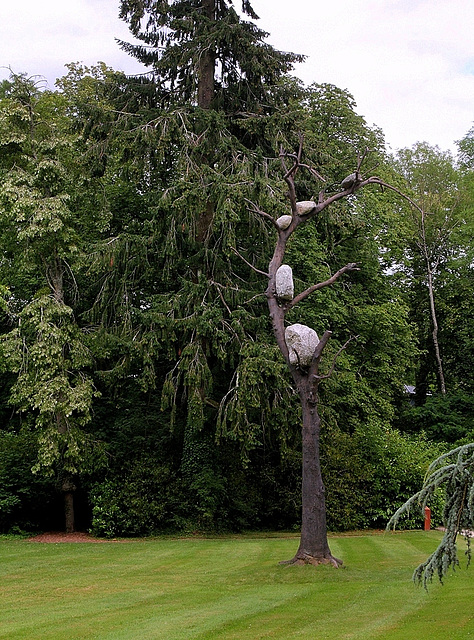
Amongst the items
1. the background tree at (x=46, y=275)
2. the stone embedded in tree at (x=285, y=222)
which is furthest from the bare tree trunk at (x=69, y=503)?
the stone embedded in tree at (x=285, y=222)

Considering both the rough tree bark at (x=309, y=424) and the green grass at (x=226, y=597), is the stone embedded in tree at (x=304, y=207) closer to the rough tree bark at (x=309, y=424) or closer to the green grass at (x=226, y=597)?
the rough tree bark at (x=309, y=424)

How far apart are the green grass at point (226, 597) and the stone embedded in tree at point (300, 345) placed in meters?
3.09

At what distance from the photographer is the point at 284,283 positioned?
1164 centimetres

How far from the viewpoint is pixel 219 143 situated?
688 inches

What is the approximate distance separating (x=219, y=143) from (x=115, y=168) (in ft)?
14.6

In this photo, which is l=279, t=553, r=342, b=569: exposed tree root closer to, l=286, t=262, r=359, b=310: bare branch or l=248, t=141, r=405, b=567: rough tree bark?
l=248, t=141, r=405, b=567: rough tree bark

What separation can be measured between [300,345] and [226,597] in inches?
154

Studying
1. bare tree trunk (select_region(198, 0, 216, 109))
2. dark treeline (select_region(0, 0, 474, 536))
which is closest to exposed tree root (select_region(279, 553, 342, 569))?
dark treeline (select_region(0, 0, 474, 536))

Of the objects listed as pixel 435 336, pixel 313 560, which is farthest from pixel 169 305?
pixel 435 336

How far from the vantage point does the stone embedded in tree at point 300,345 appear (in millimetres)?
10969

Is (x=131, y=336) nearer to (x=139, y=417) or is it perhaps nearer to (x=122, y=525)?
(x=139, y=417)

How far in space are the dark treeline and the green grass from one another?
3.75m

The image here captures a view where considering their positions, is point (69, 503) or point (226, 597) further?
point (69, 503)

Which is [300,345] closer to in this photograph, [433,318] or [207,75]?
[207,75]
